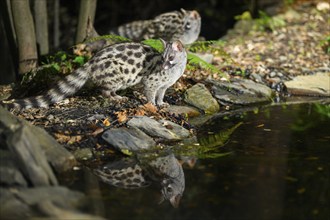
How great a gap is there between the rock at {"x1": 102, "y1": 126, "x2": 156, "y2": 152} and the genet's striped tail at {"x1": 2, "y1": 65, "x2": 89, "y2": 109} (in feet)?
4.76

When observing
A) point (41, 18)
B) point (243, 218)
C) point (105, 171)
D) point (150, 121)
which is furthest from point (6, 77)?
point (243, 218)

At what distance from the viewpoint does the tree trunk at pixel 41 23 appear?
34.6ft

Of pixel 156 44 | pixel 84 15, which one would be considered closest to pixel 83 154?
pixel 156 44

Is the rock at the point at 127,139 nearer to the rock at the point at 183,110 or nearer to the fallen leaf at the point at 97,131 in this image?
the fallen leaf at the point at 97,131

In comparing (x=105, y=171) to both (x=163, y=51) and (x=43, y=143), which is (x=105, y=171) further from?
(x=163, y=51)

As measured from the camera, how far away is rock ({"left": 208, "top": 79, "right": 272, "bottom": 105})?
9.18 m

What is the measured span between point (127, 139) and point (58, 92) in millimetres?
1786

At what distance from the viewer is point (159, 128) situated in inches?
275

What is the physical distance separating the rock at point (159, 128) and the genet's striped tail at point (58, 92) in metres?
1.33

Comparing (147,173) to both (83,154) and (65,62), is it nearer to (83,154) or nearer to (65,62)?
(83,154)

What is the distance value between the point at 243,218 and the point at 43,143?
227 cm

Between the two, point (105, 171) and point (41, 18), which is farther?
point (41, 18)

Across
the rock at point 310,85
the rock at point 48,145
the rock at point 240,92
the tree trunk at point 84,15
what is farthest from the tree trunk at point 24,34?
the rock at point 310,85

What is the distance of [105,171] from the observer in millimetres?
5879
